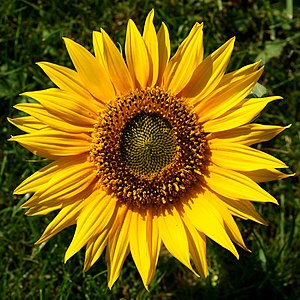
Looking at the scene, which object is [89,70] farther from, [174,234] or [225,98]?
[174,234]

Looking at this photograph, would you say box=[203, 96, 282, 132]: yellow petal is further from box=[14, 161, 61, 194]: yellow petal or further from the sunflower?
box=[14, 161, 61, 194]: yellow petal

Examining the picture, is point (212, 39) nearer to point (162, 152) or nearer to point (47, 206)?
point (162, 152)

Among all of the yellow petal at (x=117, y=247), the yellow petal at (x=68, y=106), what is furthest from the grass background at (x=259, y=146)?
the yellow petal at (x=68, y=106)

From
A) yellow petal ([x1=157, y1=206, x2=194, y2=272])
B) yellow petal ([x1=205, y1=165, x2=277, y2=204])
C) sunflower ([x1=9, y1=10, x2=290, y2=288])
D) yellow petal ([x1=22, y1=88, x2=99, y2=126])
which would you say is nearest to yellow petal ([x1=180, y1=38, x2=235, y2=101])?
sunflower ([x1=9, y1=10, x2=290, y2=288])

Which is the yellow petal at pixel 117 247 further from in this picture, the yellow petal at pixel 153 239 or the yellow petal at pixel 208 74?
the yellow petal at pixel 208 74

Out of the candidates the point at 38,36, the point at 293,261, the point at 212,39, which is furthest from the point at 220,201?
the point at 38,36

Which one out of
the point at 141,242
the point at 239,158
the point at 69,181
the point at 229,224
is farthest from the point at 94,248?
the point at 239,158

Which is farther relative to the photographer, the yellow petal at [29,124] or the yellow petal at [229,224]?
the yellow petal at [29,124]
